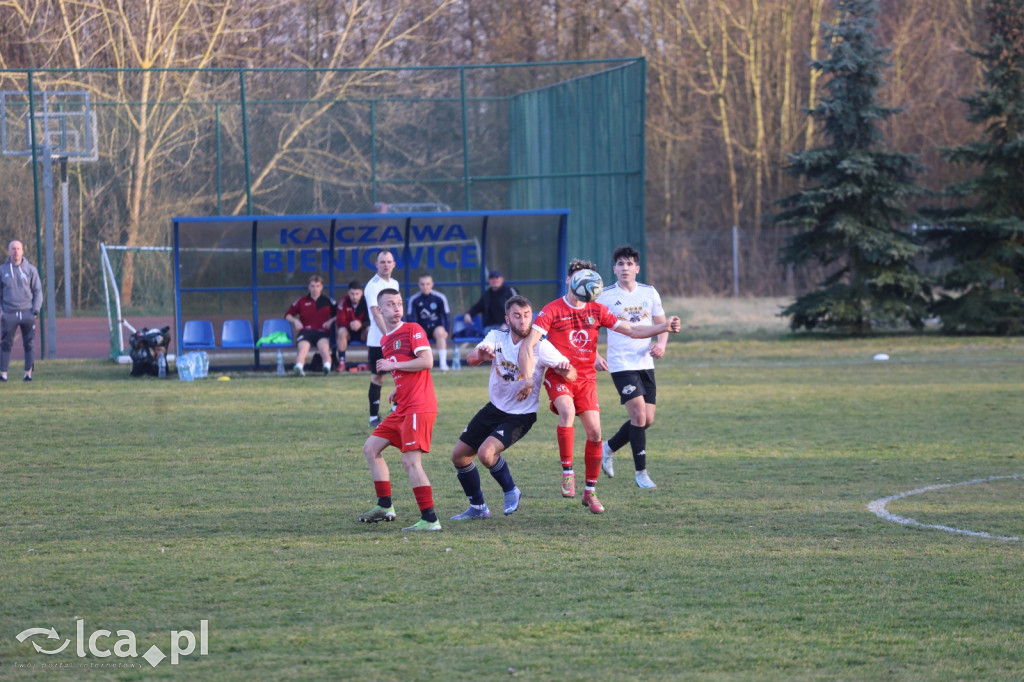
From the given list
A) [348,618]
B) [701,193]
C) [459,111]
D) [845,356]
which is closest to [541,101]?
[459,111]

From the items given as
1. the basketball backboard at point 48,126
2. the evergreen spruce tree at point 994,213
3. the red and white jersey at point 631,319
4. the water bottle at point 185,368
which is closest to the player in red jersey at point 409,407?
the red and white jersey at point 631,319

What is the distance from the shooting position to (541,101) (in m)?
24.6

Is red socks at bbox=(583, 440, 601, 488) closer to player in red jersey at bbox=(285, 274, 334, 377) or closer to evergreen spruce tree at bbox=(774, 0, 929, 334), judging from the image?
player in red jersey at bbox=(285, 274, 334, 377)

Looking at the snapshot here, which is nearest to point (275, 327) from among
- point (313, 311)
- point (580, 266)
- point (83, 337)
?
point (313, 311)

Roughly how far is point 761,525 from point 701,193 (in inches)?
1348

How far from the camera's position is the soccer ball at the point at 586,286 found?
752 centimetres

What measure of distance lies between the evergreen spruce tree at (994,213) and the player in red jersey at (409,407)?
18573 millimetres

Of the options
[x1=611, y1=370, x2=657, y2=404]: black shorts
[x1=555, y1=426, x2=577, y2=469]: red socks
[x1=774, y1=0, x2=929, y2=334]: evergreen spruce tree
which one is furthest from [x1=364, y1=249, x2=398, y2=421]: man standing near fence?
[x1=774, y1=0, x2=929, y2=334]: evergreen spruce tree

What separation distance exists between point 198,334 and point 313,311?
240cm

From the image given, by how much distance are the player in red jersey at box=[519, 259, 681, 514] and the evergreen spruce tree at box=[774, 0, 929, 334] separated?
53.7ft

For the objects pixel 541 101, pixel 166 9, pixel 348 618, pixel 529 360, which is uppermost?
pixel 166 9

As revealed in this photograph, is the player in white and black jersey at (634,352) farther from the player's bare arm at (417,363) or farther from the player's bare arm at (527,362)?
the player's bare arm at (417,363)

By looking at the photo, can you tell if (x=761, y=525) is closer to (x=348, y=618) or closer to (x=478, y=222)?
(x=348, y=618)

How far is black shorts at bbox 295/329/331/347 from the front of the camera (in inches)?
692
